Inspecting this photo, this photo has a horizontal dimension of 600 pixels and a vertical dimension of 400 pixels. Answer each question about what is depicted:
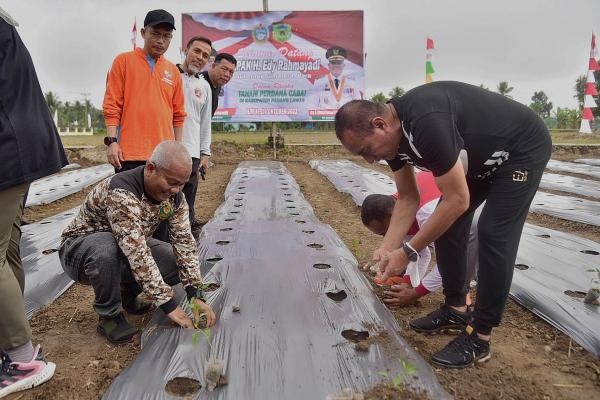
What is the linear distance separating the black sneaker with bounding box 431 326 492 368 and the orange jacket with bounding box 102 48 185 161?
2.12m

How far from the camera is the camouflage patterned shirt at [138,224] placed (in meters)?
1.95

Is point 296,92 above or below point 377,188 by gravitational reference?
above

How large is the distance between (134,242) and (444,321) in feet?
5.02

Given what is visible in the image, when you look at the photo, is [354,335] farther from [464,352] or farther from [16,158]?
[16,158]

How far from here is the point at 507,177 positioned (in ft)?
5.96


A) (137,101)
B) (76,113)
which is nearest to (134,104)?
(137,101)

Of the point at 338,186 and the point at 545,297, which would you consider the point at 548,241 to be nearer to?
the point at 545,297

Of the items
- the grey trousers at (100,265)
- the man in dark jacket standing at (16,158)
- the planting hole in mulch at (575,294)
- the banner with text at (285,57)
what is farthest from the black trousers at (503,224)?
the banner with text at (285,57)

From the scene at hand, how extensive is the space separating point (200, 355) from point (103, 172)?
290 inches

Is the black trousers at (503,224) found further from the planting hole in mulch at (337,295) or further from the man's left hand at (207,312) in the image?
the man's left hand at (207,312)

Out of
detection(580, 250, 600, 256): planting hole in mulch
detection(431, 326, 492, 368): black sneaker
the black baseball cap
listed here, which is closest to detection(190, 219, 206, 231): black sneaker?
the black baseball cap

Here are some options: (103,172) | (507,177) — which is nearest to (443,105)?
(507,177)

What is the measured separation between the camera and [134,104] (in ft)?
9.58

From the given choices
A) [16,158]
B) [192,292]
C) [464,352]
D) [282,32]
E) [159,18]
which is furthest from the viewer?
[282,32]
